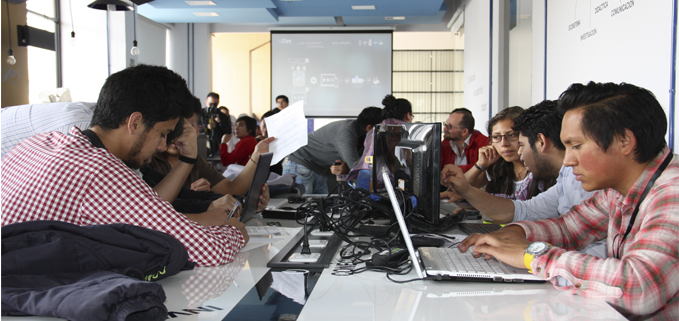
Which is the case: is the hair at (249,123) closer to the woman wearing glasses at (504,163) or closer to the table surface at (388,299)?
the woman wearing glasses at (504,163)

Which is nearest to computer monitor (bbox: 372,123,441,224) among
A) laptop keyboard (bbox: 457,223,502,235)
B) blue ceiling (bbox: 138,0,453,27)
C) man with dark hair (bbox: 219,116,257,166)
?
laptop keyboard (bbox: 457,223,502,235)

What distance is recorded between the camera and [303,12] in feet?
24.5

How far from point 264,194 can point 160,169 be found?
56 cm

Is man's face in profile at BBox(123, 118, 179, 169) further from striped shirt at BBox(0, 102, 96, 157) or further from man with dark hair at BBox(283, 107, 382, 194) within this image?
man with dark hair at BBox(283, 107, 382, 194)

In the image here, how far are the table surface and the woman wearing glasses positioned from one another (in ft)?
4.57

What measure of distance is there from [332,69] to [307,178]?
477cm

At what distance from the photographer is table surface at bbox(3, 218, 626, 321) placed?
0.81 m

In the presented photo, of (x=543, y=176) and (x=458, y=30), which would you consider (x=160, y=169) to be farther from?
(x=458, y=30)

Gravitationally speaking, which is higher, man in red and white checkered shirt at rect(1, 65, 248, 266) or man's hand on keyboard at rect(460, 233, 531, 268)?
man in red and white checkered shirt at rect(1, 65, 248, 266)

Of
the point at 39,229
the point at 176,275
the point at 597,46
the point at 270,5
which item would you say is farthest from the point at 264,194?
the point at 270,5

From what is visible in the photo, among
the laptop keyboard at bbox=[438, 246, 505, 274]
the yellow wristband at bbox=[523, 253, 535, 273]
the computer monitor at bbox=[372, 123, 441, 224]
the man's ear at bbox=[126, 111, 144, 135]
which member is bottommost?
the laptop keyboard at bbox=[438, 246, 505, 274]

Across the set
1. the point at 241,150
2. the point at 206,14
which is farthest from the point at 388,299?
the point at 206,14

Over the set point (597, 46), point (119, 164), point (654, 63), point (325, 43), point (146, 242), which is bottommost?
point (146, 242)

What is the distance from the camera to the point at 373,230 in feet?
4.85
